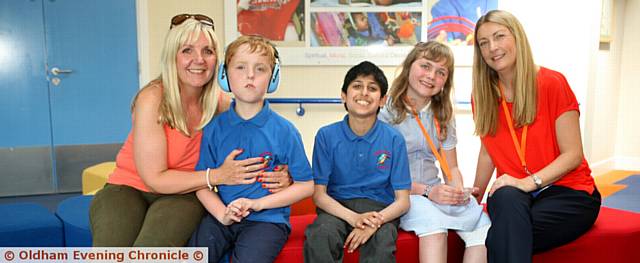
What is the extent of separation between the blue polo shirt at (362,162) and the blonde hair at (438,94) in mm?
274

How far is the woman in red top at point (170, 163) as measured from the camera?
2.03 meters

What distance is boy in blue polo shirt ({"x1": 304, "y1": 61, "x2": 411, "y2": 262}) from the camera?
223cm

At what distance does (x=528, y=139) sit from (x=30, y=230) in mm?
2340

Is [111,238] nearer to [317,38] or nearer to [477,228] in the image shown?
[477,228]

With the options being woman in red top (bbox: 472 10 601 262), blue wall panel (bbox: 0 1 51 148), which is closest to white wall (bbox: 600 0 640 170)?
woman in red top (bbox: 472 10 601 262)

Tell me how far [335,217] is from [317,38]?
2971 mm

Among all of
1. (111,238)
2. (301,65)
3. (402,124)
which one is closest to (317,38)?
→ (301,65)

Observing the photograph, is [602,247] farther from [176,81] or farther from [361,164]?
[176,81]

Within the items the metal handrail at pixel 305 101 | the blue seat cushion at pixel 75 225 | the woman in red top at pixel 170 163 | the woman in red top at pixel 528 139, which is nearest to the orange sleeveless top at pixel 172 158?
the woman in red top at pixel 170 163

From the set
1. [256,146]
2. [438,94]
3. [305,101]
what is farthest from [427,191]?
[305,101]

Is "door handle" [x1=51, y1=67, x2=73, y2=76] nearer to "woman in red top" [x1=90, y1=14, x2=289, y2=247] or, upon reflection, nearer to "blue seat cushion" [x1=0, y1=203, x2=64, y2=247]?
"blue seat cushion" [x1=0, y1=203, x2=64, y2=247]

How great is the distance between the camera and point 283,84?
16.4ft

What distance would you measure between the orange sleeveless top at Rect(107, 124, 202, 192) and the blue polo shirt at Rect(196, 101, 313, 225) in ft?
0.25

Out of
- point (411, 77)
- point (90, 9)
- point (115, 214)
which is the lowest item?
point (115, 214)
